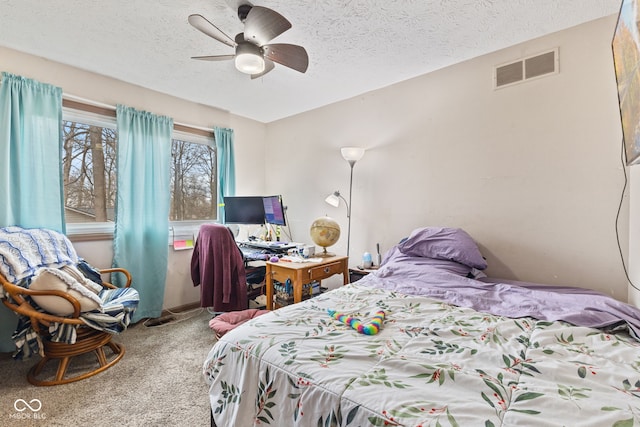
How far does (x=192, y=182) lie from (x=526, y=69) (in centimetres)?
337

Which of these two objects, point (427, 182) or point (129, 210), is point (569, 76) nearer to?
point (427, 182)

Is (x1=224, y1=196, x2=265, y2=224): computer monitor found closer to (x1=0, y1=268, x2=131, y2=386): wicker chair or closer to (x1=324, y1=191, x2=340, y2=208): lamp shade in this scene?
(x1=324, y1=191, x2=340, y2=208): lamp shade

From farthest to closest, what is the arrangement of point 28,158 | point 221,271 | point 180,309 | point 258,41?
1. point 180,309
2. point 221,271
3. point 28,158
4. point 258,41

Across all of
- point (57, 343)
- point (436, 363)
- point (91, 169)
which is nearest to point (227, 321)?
point (57, 343)

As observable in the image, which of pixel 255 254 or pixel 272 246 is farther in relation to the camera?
pixel 272 246

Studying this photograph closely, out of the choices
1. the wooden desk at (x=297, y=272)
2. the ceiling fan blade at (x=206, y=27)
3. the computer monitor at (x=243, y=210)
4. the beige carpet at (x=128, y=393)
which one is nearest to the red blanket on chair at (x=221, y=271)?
the wooden desk at (x=297, y=272)

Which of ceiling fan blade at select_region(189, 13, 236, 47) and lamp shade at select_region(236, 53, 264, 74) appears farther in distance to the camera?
lamp shade at select_region(236, 53, 264, 74)

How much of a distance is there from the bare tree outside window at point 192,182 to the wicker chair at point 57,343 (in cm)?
148

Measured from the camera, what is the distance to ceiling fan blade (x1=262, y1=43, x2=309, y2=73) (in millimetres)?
1805

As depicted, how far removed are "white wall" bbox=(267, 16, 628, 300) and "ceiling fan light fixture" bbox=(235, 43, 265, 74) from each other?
4.71 feet

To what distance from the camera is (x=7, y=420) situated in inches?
61.0

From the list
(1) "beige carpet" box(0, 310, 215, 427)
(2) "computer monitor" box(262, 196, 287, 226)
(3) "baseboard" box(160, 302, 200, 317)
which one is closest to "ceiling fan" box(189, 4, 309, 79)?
(2) "computer monitor" box(262, 196, 287, 226)

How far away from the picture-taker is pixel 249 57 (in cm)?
181

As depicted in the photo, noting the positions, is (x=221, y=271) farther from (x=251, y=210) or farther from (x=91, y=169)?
(x=91, y=169)
